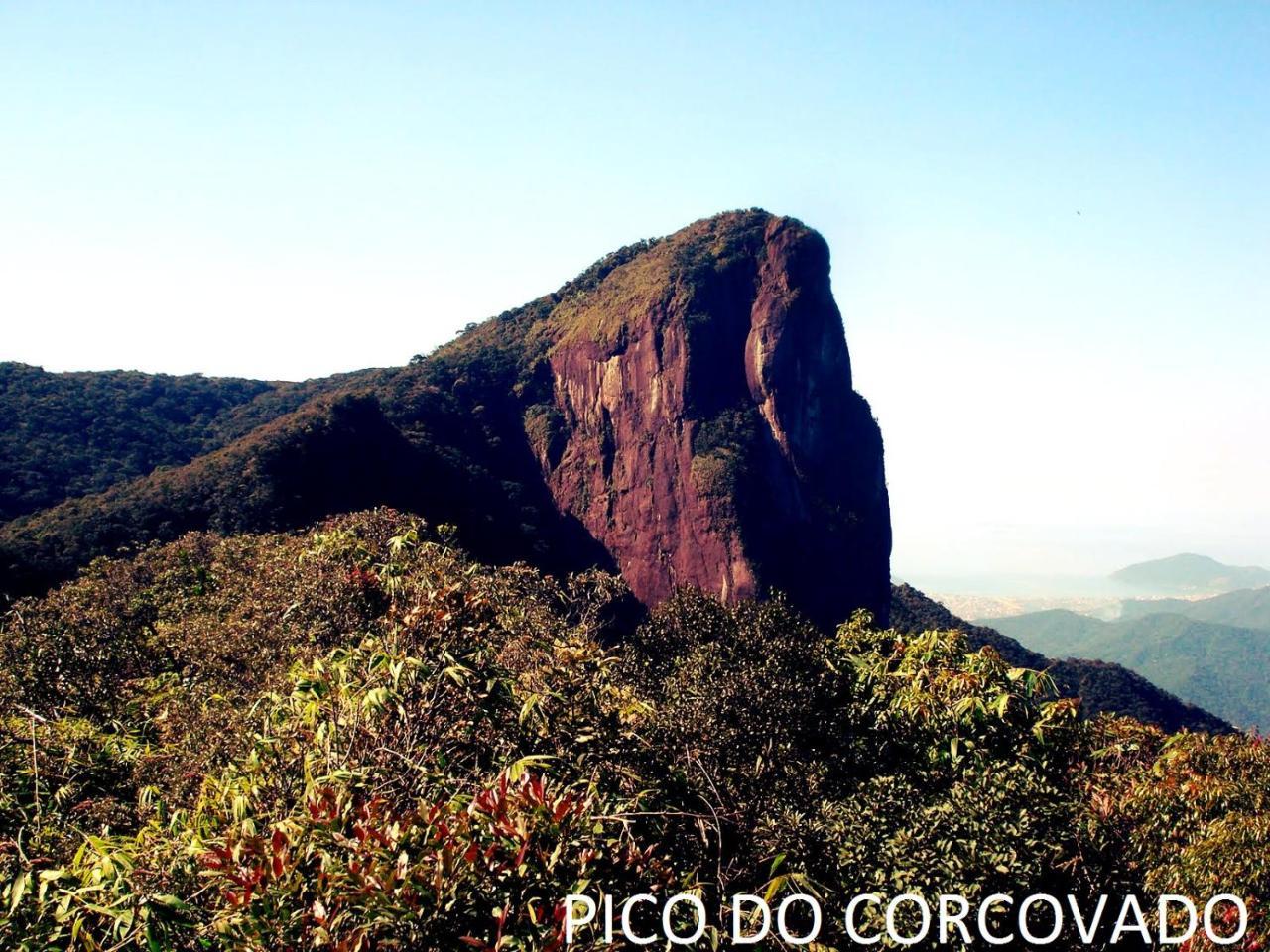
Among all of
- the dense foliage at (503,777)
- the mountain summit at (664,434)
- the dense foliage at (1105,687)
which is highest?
the mountain summit at (664,434)

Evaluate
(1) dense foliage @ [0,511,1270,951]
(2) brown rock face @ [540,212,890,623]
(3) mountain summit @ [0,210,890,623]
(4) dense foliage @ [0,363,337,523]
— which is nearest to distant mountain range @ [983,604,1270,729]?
(2) brown rock face @ [540,212,890,623]

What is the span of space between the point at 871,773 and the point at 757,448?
163ft

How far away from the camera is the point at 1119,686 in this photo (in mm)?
58594

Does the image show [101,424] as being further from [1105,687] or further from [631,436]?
[1105,687]

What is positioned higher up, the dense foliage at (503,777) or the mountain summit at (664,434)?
the mountain summit at (664,434)

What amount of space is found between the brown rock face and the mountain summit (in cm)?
14

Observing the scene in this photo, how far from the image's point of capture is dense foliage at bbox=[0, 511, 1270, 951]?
14.7 feet

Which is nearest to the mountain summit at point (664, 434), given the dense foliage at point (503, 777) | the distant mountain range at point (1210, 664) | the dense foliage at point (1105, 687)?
the dense foliage at point (1105, 687)

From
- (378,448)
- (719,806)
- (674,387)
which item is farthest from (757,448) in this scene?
(719,806)

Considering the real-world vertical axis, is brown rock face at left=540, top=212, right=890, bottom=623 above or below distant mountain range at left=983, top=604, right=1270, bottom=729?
above

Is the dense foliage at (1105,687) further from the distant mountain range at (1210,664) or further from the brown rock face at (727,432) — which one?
the distant mountain range at (1210,664)

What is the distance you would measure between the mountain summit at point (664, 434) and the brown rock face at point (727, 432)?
5.6 inches

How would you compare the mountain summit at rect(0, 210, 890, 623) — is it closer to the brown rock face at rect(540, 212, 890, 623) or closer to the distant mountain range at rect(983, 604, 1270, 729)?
the brown rock face at rect(540, 212, 890, 623)

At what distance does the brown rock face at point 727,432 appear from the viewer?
5641 cm
